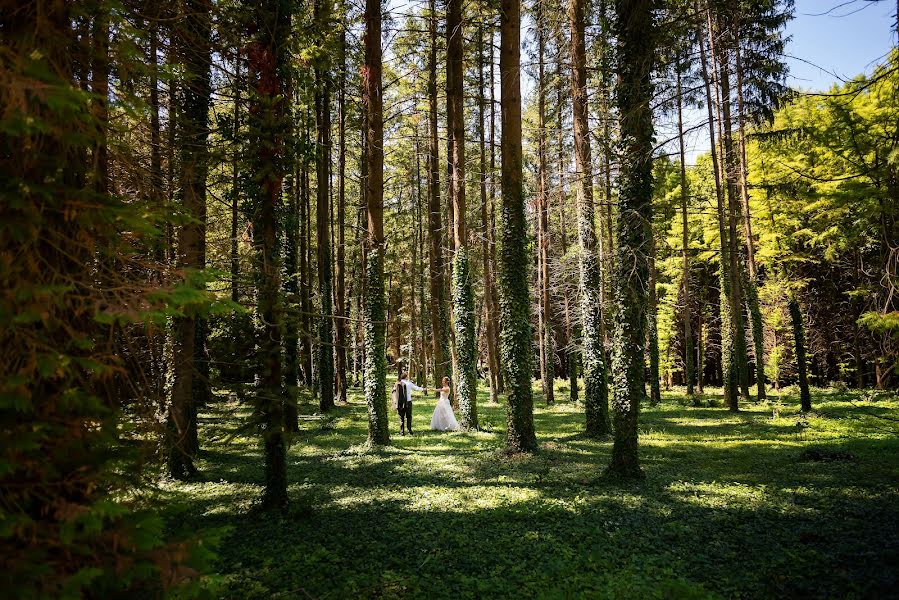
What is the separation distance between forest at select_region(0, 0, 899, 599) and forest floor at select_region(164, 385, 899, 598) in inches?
2.1

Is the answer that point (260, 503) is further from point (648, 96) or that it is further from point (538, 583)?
point (648, 96)

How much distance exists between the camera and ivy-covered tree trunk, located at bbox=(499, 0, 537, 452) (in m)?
10.7

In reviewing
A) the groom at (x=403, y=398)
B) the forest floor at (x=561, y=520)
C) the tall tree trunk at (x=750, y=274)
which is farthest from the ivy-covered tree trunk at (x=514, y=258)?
the tall tree trunk at (x=750, y=274)

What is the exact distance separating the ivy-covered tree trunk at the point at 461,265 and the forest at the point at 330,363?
101 millimetres

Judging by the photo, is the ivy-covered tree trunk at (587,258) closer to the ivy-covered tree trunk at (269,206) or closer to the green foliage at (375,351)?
the green foliage at (375,351)

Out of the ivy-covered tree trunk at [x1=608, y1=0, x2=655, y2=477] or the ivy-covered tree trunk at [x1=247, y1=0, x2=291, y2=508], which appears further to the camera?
the ivy-covered tree trunk at [x1=608, y1=0, x2=655, y2=477]

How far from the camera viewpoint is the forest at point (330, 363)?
2.97m

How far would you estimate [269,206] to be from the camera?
7.30 meters

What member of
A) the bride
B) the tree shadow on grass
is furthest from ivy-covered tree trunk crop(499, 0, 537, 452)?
the bride

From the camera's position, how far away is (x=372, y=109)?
1183 cm

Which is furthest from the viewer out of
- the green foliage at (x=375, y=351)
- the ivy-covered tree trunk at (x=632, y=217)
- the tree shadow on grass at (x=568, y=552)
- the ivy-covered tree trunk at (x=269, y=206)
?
the green foliage at (x=375, y=351)

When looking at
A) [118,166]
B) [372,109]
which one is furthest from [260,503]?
[372,109]

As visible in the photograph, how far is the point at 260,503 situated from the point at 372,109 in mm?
9382

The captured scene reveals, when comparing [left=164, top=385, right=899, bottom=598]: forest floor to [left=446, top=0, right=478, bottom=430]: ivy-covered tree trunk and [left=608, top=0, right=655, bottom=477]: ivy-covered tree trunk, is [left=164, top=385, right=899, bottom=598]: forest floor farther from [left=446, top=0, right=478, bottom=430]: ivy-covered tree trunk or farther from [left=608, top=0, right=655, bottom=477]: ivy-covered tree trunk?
[left=446, top=0, right=478, bottom=430]: ivy-covered tree trunk
